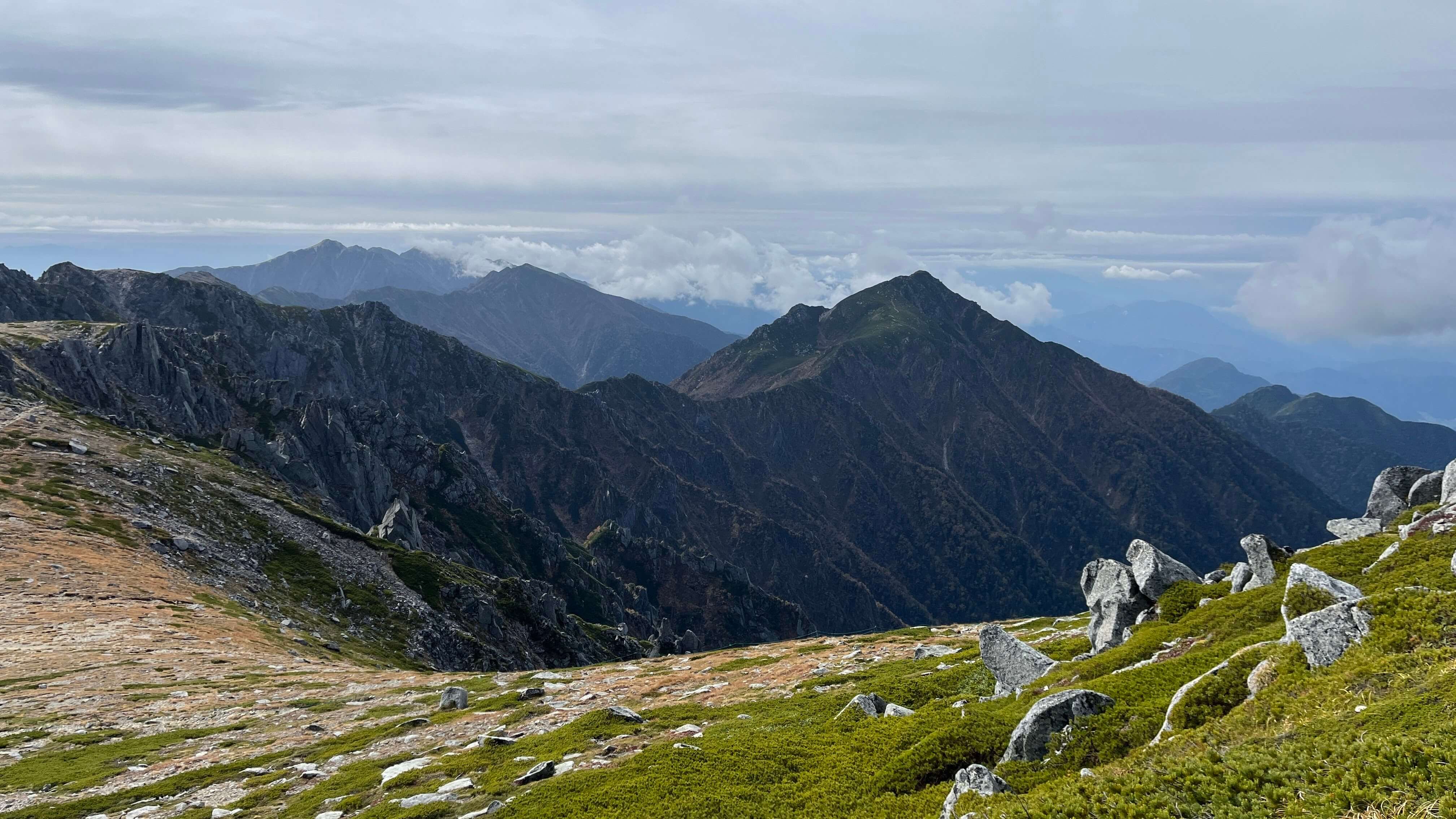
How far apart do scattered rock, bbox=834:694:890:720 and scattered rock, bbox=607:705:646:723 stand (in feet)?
24.5

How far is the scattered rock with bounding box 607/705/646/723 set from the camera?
26812 mm

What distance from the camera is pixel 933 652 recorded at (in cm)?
3747

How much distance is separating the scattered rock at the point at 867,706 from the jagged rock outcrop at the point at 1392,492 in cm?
2761

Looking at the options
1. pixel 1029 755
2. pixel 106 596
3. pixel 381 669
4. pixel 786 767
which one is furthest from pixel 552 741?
pixel 106 596

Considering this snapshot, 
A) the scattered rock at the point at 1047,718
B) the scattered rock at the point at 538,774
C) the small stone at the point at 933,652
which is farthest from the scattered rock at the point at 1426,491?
the scattered rock at the point at 538,774

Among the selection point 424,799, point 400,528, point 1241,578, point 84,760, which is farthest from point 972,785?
point 400,528

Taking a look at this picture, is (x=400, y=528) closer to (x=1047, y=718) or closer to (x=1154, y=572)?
(x=1154, y=572)

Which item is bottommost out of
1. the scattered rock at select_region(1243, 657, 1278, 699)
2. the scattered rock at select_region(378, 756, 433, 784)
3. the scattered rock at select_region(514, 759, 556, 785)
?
the scattered rock at select_region(378, 756, 433, 784)

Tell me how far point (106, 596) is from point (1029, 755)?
6544 centimetres

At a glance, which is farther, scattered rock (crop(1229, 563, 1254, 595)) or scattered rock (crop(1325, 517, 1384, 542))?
scattered rock (crop(1325, 517, 1384, 542))

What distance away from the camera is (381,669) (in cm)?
5631

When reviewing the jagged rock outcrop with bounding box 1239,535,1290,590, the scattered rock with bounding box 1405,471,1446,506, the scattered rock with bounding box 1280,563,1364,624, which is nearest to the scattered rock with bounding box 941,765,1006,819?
the scattered rock with bounding box 1280,563,1364,624

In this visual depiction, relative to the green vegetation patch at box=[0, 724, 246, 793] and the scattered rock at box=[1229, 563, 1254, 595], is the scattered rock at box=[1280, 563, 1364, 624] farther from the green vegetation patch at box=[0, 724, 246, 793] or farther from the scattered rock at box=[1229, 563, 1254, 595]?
the green vegetation patch at box=[0, 724, 246, 793]

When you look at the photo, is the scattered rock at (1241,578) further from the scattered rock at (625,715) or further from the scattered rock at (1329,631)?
the scattered rock at (625,715)
